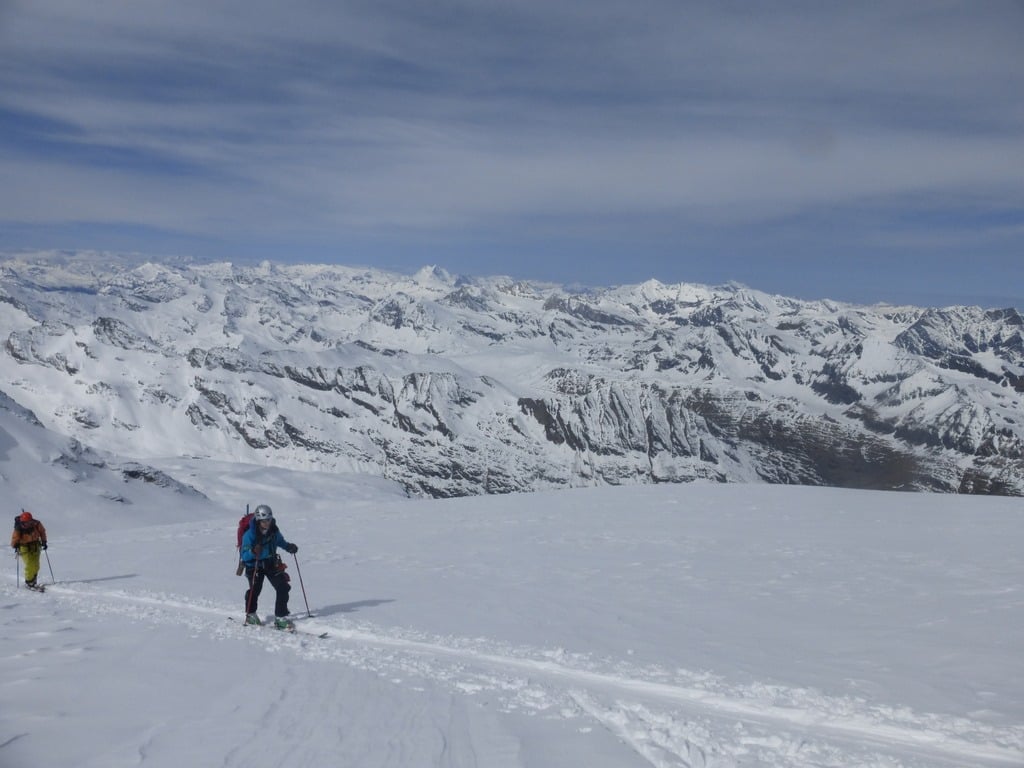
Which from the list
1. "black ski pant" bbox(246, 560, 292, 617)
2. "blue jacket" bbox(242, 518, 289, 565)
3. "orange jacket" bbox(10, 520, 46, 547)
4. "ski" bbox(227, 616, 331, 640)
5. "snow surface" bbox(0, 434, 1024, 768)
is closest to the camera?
"snow surface" bbox(0, 434, 1024, 768)

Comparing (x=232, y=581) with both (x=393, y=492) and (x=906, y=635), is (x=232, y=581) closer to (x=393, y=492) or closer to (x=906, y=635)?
(x=906, y=635)

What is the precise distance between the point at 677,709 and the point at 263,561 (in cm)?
848

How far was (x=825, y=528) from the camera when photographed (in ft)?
78.9

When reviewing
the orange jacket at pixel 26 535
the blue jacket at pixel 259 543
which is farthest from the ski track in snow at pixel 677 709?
the orange jacket at pixel 26 535

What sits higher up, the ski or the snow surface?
the snow surface

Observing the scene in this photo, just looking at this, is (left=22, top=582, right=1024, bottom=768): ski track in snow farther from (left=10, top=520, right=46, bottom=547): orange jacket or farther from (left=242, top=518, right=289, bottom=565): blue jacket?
(left=10, top=520, right=46, bottom=547): orange jacket

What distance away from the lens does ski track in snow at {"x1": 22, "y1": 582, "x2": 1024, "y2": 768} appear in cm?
755

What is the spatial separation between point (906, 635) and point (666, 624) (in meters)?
3.93

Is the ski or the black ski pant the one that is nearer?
the ski

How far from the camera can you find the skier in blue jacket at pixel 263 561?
13797 mm

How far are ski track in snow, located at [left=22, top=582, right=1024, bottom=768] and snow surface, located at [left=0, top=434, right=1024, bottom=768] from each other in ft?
0.14

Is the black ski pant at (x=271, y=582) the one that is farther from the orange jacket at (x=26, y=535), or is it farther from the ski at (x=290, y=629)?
the orange jacket at (x=26, y=535)

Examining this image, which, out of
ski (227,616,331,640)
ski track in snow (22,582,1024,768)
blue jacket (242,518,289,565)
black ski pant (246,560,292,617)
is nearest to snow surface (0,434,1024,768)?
ski track in snow (22,582,1024,768)

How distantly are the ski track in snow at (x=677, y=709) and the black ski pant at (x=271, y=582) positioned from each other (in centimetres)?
102
